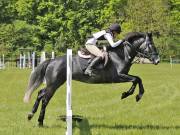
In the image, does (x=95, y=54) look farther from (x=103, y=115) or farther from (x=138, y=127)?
(x=103, y=115)

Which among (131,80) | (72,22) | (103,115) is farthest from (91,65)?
(72,22)

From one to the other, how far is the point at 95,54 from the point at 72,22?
6315 centimetres

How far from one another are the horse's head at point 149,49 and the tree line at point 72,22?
2284 inches

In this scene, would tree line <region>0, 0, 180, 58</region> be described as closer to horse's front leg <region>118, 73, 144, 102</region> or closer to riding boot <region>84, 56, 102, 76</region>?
riding boot <region>84, 56, 102, 76</region>

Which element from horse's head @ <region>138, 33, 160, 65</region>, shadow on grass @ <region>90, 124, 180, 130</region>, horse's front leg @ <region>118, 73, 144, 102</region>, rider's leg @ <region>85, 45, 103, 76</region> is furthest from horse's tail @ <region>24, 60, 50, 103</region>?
horse's head @ <region>138, 33, 160, 65</region>

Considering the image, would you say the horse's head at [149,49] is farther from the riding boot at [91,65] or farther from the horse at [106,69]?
the riding boot at [91,65]

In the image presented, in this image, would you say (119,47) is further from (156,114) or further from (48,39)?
(48,39)

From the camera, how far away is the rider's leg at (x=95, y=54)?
11.5m

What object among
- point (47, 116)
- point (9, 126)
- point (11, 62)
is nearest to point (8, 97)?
point (47, 116)

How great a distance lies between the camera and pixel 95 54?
11.7m

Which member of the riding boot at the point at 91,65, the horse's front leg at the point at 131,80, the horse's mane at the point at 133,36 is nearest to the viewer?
the horse's front leg at the point at 131,80

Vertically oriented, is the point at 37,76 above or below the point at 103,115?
above

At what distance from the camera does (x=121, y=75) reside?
37.4ft

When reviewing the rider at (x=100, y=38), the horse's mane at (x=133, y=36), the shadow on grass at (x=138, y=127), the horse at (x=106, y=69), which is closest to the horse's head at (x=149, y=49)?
the horse at (x=106, y=69)
